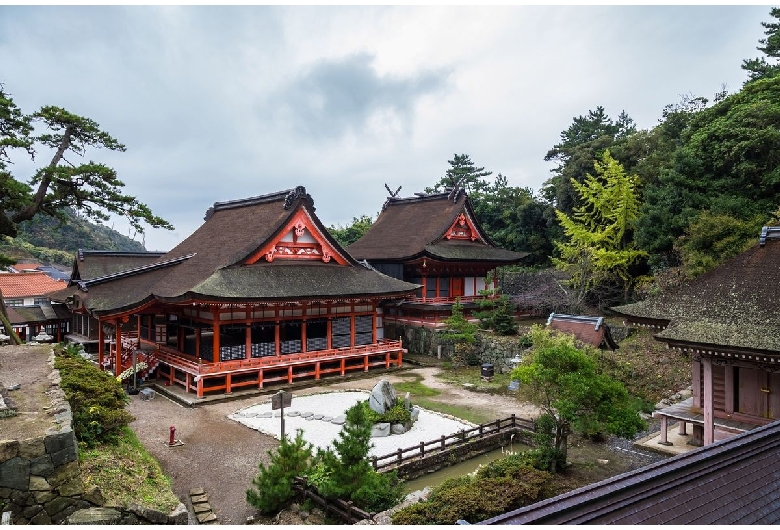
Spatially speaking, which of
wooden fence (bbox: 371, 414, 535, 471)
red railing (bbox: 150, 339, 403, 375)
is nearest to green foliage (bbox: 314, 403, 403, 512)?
wooden fence (bbox: 371, 414, 535, 471)

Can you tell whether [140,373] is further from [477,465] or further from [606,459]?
[606,459]

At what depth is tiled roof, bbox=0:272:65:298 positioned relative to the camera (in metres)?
37.7

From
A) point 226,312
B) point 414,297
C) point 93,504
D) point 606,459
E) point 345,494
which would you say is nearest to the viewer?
point 93,504

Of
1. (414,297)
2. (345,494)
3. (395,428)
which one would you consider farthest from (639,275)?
(345,494)

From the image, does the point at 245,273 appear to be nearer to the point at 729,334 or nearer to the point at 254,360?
the point at 254,360

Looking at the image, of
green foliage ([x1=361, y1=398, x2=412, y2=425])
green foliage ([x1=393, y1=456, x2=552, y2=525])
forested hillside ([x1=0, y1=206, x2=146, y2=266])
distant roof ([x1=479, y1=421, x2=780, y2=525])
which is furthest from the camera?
forested hillside ([x1=0, y1=206, x2=146, y2=266])

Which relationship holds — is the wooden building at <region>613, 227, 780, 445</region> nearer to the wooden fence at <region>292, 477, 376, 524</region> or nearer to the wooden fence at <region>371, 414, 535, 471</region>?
the wooden fence at <region>371, 414, 535, 471</region>

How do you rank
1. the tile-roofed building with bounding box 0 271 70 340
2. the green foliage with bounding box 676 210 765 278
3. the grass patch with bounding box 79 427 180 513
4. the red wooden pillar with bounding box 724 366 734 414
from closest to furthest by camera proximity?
the grass patch with bounding box 79 427 180 513 < the red wooden pillar with bounding box 724 366 734 414 < the green foliage with bounding box 676 210 765 278 < the tile-roofed building with bounding box 0 271 70 340

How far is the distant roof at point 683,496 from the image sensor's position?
4.12m

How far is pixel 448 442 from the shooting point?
13.8m

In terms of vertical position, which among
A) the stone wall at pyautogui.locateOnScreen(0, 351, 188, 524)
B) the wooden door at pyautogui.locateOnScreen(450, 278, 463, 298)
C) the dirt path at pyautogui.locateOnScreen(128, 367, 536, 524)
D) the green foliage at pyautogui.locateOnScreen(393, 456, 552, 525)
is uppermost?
the wooden door at pyautogui.locateOnScreen(450, 278, 463, 298)

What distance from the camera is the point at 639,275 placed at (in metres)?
28.5

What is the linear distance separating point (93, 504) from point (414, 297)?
22.2 m

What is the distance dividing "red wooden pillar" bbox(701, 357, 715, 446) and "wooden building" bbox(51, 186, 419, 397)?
1304cm
